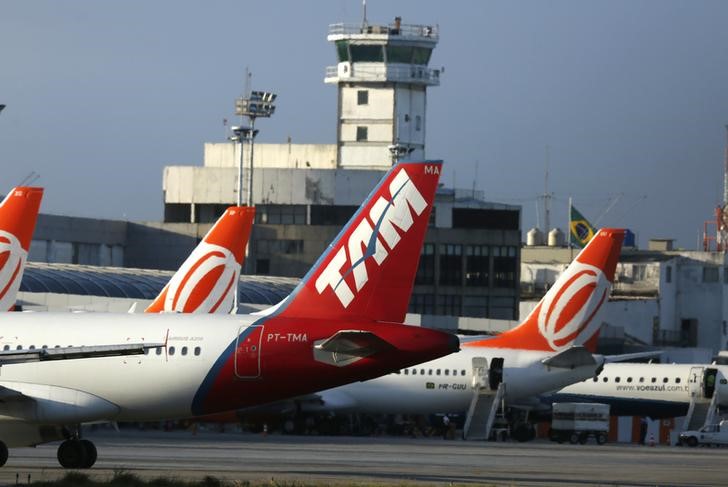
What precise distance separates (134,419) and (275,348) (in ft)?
14.6

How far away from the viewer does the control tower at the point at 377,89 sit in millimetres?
164500

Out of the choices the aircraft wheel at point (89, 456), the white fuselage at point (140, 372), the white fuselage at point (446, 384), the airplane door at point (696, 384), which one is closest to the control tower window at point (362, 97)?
the airplane door at point (696, 384)

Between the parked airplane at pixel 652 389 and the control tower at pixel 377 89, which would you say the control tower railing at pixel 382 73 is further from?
the parked airplane at pixel 652 389

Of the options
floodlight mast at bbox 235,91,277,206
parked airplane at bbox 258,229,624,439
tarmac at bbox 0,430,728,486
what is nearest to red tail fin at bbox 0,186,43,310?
tarmac at bbox 0,430,728,486

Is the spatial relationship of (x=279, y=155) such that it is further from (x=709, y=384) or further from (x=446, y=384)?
(x=446, y=384)

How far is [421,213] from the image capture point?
123 ft

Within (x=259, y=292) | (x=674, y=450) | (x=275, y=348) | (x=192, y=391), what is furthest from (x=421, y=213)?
(x=259, y=292)

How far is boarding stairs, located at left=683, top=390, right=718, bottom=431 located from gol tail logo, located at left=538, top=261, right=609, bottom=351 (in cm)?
1456

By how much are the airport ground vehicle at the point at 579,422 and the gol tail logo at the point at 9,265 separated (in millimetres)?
33450

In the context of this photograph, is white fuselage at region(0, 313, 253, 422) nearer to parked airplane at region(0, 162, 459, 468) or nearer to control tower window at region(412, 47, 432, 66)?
parked airplane at region(0, 162, 459, 468)

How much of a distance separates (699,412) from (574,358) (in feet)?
52.0

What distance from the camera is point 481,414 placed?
69.6 m

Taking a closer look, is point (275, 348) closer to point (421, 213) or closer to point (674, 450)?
point (421, 213)

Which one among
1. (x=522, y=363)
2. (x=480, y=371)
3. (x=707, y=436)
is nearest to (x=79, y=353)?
(x=522, y=363)
